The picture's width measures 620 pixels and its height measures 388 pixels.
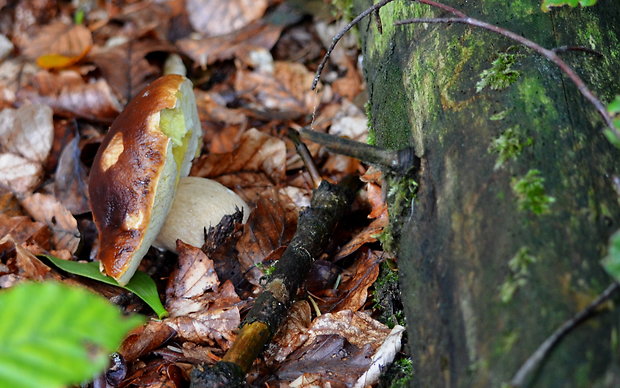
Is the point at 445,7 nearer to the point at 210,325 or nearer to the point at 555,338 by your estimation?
the point at 555,338

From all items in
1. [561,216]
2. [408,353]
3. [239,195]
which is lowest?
[239,195]

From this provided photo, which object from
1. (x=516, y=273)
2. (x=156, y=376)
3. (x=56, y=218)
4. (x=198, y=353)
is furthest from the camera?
(x=56, y=218)

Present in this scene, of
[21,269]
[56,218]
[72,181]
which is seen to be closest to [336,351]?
[21,269]

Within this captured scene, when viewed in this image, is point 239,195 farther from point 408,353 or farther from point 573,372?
point 573,372

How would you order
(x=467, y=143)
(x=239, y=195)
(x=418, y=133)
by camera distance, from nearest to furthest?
1. (x=467, y=143)
2. (x=418, y=133)
3. (x=239, y=195)

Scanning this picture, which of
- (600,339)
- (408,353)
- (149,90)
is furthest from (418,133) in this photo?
(149,90)

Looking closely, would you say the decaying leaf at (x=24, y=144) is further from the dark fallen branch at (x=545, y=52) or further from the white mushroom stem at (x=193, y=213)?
the dark fallen branch at (x=545, y=52)

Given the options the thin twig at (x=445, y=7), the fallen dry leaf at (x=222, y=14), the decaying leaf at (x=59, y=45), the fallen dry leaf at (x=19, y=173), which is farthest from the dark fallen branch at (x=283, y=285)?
the decaying leaf at (x=59, y=45)
